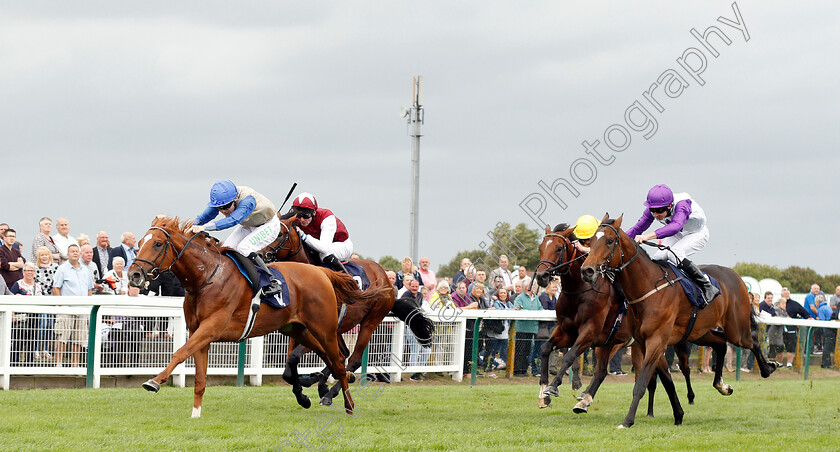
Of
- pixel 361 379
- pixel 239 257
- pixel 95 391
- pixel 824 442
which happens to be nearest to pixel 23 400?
pixel 95 391

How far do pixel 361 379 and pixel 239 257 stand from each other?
397 centimetres

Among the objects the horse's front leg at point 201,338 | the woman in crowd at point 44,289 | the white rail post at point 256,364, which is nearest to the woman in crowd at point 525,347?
the white rail post at point 256,364

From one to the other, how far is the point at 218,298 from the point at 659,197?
356cm

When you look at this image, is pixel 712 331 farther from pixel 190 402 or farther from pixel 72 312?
pixel 72 312

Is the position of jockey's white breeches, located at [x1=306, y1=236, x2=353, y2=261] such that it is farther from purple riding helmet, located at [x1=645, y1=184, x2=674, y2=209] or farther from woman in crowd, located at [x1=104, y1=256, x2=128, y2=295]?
woman in crowd, located at [x1=104, y1=256, x2=128, y2=295]

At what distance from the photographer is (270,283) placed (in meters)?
7.33

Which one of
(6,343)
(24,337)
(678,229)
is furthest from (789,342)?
(6,343)

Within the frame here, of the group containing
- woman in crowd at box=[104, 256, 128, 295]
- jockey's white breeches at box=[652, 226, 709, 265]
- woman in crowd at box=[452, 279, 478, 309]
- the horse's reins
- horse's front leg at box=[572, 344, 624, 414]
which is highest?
jockey's white breeches at box=[652, 226, 709, 265]

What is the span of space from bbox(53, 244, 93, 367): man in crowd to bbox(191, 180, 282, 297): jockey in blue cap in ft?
7.93

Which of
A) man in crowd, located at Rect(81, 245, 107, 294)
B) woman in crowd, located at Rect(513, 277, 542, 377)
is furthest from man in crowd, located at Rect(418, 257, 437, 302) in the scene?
man in crowd, located at Rect(81, 245, 107, 294)

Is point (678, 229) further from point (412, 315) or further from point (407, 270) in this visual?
point (407, 270)

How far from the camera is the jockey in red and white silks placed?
8422mm

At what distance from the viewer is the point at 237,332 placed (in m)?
7.25

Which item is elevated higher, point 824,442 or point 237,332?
point 237,332
